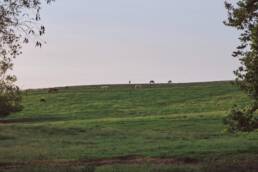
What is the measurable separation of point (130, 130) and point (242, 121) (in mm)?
26561

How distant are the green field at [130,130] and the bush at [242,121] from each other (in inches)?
61.8

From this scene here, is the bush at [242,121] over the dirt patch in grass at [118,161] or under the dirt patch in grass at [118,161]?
over

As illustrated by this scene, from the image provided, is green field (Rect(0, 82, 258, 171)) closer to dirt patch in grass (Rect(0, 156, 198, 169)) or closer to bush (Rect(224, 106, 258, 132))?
dirt patch in grass (Rect(0, 156, 198, 169))

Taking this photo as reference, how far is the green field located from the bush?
1.57 m

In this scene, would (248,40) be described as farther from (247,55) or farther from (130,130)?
(130,130)

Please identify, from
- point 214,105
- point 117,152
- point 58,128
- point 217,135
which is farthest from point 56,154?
point 214,105

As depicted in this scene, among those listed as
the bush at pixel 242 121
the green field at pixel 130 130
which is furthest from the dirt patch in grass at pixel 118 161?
the bush at pixel 242 121

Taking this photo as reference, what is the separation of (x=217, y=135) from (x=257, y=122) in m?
18.4

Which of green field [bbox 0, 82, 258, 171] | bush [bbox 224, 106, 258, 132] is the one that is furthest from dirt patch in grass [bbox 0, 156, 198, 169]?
bush [bbox 224, 106, 258, 132]

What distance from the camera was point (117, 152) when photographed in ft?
122

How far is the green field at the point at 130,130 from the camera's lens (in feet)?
112

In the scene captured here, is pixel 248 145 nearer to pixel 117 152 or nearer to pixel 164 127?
pixel 117 152

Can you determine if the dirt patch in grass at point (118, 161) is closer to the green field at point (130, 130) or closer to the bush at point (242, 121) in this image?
the green field at point (130, 130)

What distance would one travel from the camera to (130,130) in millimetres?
57750
